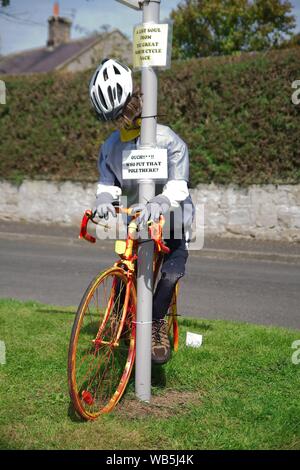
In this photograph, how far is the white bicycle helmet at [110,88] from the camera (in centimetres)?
376

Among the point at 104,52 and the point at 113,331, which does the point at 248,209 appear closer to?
the point at 113,331

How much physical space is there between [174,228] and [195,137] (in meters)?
9.67

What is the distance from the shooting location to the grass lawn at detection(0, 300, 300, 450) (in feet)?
10.7

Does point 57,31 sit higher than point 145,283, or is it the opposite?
point 57,31

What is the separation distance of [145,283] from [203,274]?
19.1 feet

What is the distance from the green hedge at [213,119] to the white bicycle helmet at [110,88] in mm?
8805

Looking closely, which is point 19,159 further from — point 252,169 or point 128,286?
point 128,286

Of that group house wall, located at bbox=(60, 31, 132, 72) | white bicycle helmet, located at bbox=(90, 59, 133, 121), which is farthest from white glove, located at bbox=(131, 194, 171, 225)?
house wall, located at bbox=(60, 31, 132, 72)

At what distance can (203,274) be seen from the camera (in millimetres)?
9570

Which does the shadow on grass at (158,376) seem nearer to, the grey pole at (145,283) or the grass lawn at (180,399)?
the grass lawn at (180,399)

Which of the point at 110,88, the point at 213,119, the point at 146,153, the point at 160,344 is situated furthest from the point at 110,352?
the point at 213,119

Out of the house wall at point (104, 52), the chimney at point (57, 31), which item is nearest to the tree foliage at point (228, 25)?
the house wall at point (104, 52)

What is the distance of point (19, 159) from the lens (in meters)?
16.3
